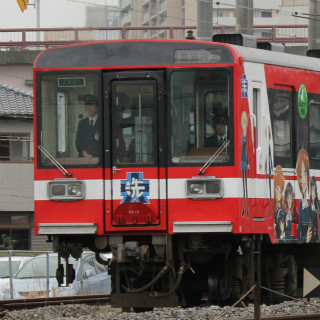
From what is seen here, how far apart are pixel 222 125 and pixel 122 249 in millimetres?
1849

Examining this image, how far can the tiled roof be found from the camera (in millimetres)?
40281

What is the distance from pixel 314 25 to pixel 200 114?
12.1 m

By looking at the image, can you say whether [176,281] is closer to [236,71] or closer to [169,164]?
[169,164]

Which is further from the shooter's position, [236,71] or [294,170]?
[294,170]

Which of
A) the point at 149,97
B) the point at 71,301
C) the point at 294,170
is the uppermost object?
the point at 149,97

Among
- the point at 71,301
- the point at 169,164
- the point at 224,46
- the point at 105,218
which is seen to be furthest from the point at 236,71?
the point at 71,301

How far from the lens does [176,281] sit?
12922 millimetres

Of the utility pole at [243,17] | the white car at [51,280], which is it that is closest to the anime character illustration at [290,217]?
the white car at [51,280]

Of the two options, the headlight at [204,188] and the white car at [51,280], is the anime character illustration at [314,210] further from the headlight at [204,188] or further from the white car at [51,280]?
the white car at [51,280]

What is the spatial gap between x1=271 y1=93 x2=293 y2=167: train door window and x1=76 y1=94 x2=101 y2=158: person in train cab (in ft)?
7.08

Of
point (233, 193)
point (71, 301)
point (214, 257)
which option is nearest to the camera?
point (233, 193)

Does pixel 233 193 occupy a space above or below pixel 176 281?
above

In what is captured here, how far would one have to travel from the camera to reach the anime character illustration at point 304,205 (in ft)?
45.7

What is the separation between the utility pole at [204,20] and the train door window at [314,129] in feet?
27.4
